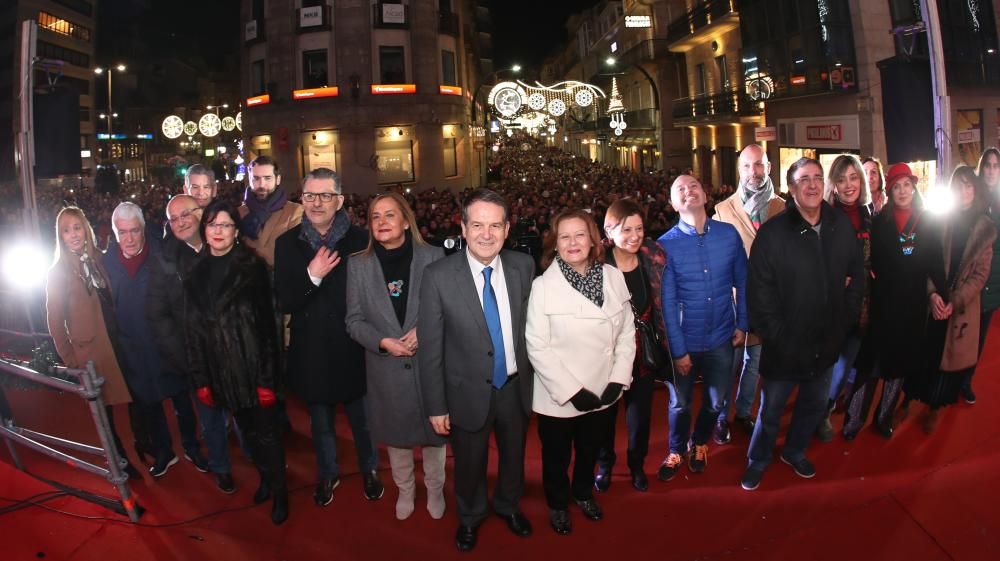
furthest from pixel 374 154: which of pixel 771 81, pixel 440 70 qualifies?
pixel 771 81

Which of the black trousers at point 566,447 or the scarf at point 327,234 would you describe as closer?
the black trousers at point 566,447

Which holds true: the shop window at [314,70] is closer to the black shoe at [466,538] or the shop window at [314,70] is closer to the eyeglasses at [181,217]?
the eyeglasses at [181,217]

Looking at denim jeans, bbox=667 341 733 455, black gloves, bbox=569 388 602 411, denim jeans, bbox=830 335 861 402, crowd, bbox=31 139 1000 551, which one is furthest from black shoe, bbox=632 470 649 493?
denim jeans, bbox=830 335 861 402

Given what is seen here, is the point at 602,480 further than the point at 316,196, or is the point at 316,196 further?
the point at 602,480

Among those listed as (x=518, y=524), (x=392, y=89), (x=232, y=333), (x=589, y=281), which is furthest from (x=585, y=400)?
(x=392, y=89)

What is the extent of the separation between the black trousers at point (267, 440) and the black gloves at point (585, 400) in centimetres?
203

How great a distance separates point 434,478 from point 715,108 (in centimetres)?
2688

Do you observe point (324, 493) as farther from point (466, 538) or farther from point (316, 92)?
point (316, 92)

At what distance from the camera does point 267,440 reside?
13.4ft

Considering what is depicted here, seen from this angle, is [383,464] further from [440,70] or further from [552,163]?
[552,163]

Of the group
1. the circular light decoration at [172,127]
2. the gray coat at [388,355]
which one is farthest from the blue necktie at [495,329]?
the circular light decoration at [172,127]

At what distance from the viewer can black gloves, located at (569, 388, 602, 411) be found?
138 inches

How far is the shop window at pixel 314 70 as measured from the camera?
30.1 m

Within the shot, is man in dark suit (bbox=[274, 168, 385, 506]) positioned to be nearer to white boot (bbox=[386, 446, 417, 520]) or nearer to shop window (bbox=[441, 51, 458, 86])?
white boot (bbox=[386, 446, 417, 520])
